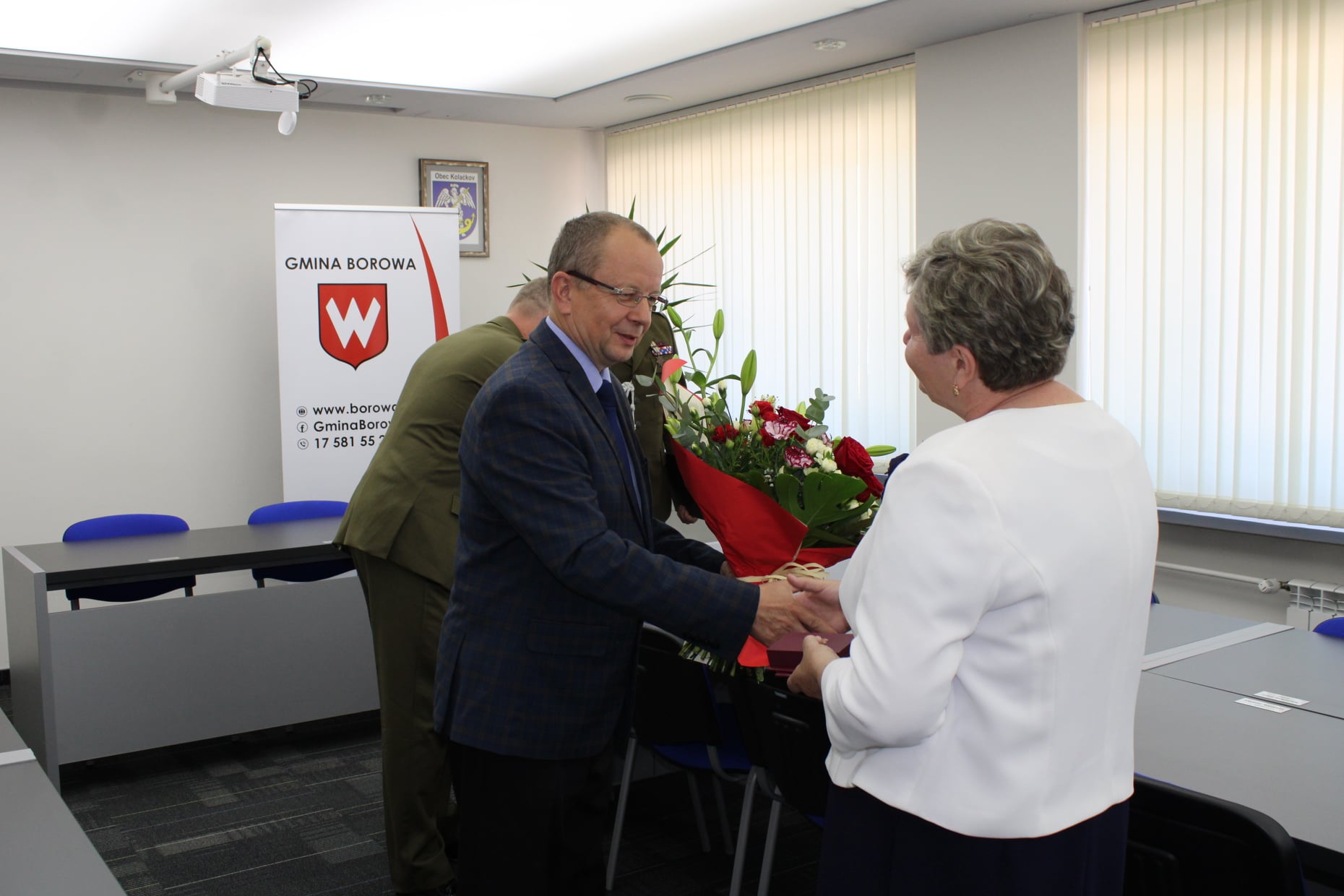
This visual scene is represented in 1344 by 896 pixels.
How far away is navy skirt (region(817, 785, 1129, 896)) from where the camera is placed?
52.1 inches

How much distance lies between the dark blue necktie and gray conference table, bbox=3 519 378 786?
8.31ft

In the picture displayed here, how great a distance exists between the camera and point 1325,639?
2.88 meters

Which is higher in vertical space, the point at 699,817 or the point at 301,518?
the point at 301,518

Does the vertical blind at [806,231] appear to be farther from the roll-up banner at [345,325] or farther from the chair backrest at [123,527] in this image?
the chair backrest at [123,527]

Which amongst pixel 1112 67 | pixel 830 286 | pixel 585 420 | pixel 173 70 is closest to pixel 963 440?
pixel 585 420

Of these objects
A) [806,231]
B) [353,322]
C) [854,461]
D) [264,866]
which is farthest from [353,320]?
[854,461]

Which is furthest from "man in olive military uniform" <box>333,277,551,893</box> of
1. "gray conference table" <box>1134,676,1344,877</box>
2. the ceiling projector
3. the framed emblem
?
the framed emblem

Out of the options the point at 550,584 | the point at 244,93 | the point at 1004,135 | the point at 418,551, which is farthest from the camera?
the point at 1004,135

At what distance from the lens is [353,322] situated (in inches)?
234

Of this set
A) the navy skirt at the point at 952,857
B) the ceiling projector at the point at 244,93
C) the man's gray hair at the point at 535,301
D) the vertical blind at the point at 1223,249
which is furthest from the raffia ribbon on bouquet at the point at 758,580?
the ceiling projector at the point at 244,93

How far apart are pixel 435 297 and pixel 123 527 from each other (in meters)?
2.12

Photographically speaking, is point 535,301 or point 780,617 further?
point 535,301

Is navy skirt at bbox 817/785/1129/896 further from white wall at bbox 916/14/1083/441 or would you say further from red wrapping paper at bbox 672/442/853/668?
white wall at bbox 916/14/1083/441

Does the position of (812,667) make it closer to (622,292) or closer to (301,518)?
(622,292)
